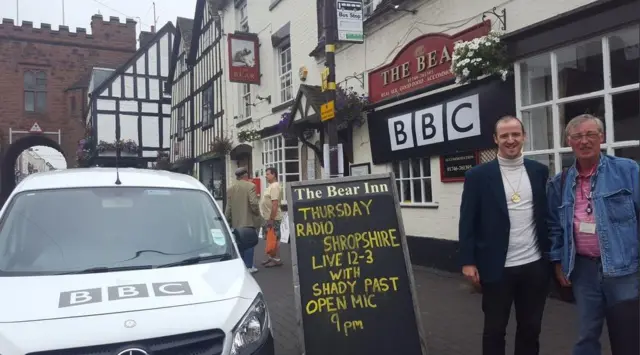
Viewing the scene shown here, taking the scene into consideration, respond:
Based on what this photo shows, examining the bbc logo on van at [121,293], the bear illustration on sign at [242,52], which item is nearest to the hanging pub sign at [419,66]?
the bbc logo on van at [121,293]

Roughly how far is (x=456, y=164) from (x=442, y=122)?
26.5 inches

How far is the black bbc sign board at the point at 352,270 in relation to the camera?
386cm

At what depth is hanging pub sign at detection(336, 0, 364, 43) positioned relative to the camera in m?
6.80

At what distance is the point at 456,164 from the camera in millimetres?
7602

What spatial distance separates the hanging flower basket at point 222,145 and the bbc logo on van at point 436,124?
8.99m

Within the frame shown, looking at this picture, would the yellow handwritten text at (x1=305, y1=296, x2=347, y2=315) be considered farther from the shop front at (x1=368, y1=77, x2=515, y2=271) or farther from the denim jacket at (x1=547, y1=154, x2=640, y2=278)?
the shop front at (x1=368, y1=77, x2=515, y2=271)

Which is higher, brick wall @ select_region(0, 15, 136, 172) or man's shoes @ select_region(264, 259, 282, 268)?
brick wall @ select_region(0, 15, 136, 172)

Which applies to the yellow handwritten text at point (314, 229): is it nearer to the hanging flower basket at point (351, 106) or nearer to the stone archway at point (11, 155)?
the hanging flower basket at point (351, 106)

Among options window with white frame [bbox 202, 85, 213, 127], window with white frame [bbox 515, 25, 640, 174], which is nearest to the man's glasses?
window with white frame [bbox 515, 25, 640, 174]

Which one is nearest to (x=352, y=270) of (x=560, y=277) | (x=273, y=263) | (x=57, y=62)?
(x=560, y=277)

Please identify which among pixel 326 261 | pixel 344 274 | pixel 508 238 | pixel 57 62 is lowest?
pixel 344 274

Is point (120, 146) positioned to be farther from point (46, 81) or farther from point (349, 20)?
→ point (349, 20)

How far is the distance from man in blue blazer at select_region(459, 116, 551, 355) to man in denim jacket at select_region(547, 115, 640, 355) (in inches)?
4.7

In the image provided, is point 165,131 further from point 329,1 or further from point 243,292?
point 243,292
